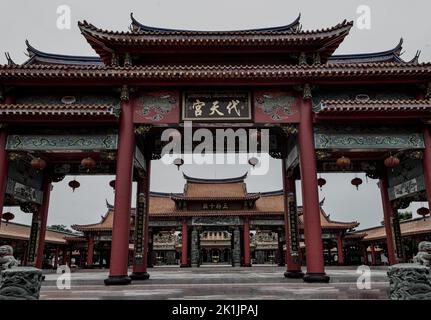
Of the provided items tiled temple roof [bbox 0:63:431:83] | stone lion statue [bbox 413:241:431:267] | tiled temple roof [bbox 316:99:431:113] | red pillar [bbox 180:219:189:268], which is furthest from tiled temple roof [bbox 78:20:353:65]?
red pillar [bbox 180:219:189:268]

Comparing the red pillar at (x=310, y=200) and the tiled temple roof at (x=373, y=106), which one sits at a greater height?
the tiled temple roof at (x=373, y=106)

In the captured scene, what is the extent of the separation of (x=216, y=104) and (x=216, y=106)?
86 mm

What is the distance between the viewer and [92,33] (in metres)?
12.7

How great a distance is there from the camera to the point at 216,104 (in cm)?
1218

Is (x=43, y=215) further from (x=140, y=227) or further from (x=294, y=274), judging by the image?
(x=294, y=274)

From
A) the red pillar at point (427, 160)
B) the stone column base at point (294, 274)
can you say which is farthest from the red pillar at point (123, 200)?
the red pillar at point (427, 160)

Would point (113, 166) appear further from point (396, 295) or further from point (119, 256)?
point (396, 295)

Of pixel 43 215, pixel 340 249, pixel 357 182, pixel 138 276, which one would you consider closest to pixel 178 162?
pixel 138 276

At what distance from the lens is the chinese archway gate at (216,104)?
37.3 feet

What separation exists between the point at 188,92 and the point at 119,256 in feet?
20.9

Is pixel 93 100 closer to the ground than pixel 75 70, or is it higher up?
closer to the ground

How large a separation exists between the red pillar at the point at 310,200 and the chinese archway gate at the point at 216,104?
4cm

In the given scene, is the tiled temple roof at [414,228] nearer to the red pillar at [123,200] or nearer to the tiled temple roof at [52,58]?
the red pillar at [123,200]
